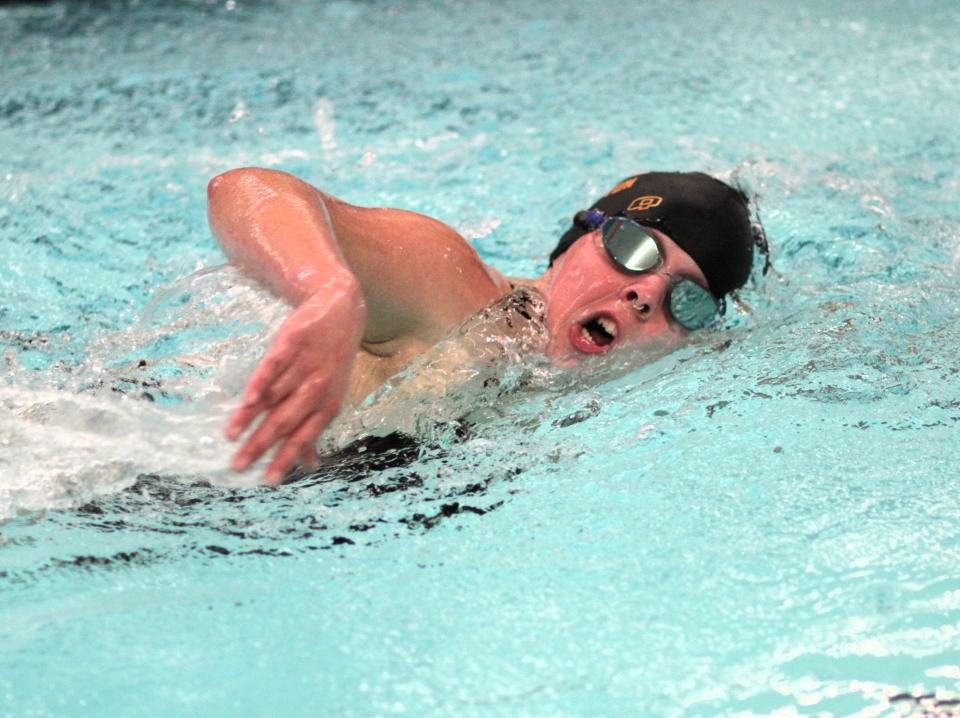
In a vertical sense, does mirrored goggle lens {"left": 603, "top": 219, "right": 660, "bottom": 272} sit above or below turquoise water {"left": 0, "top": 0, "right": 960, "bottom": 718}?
above

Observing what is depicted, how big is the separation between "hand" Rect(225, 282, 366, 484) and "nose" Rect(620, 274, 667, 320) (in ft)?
3.50

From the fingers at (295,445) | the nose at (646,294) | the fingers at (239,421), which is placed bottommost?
the nose at (646,294)

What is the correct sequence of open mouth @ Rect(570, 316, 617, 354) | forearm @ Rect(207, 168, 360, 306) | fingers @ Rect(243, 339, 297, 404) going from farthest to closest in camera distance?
open mouth @ Rect(570, 316, 617, 354) < forearm @ Rect(207, 168, 360, 306) < fingers @ Rect(243, 339, 297, 404)

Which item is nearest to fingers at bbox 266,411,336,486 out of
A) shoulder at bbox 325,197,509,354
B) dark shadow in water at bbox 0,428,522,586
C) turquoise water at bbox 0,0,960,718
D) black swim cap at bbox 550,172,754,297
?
turquoise water at bbox 0,0,960,718

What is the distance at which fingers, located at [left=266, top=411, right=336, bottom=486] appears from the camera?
1.41m

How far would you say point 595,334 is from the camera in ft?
8.14

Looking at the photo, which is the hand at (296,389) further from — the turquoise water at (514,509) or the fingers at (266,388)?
the turquoise water at (514,509)

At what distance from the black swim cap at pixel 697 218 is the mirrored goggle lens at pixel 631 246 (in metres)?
0.09

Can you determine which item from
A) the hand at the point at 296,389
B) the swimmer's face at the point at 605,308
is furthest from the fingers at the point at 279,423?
the swimmer's face at the point at 605,308

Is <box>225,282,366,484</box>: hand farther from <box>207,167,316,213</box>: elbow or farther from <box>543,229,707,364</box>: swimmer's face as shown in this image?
<box>543,229,707,364</box>: swimmer's face

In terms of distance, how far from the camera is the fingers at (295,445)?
1.41 m

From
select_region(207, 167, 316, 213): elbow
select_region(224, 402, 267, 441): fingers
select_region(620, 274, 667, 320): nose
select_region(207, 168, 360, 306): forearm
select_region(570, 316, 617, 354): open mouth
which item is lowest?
select_region(570, 316, 617, 354): open mouth

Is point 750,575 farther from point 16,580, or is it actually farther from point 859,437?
point 16,580

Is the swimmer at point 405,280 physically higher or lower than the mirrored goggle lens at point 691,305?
higher
